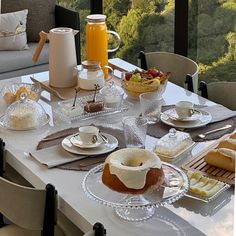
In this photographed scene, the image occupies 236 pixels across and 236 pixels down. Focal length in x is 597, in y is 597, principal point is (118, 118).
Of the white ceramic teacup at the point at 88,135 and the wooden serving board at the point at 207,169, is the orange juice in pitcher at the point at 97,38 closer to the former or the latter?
the white ceramic teacup at the point at 88,135

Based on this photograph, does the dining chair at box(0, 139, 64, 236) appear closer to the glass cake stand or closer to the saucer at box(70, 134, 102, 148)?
the glass cake stand

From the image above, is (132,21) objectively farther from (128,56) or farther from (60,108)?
(60,108)

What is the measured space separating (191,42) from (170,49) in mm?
191

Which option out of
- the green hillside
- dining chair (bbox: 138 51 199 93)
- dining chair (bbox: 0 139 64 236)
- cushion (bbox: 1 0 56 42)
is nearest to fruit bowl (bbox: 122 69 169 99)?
dining chair (bbox: 138 51 199 93)

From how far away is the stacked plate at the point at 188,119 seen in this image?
2209mm

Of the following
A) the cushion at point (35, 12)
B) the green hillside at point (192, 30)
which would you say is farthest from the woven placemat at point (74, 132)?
the cushion at point (35, 12)

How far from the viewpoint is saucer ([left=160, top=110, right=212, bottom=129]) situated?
2201mm

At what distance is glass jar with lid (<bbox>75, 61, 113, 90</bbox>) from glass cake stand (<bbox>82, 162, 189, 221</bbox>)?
898 mm

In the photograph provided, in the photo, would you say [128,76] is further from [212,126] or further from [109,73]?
[212,126]

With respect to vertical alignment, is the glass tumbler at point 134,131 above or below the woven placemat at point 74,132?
above

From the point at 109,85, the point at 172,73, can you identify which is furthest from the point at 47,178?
the point at 172,73

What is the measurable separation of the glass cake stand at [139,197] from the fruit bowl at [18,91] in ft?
2.61

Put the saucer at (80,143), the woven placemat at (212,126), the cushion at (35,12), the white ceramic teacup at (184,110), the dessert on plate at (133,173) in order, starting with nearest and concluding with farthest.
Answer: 1. the dessert on plate at (133,173)
2. the saucer at (80,143)
3. the woven placemat at (212,126)
4. the white ceramic teacup at (184,110)
5. the cushion at (35,12)

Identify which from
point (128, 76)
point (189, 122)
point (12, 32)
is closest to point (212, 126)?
point (189, 122)
